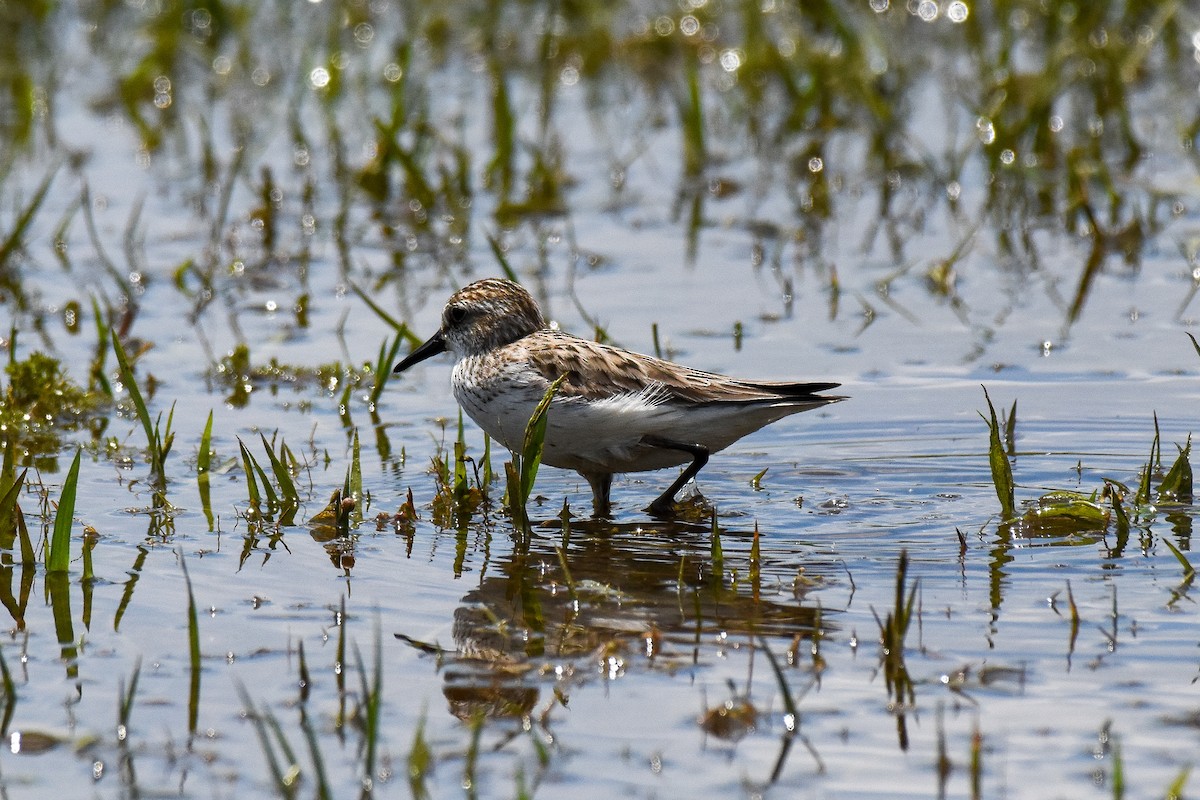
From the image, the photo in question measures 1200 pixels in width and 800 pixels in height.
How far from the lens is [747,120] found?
1307 centimetres

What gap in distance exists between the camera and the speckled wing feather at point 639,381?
6.91m

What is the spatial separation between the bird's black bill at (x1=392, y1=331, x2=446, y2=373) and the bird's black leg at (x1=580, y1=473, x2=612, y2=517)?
113 centimetres

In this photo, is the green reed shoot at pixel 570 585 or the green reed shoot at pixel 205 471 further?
the green reed shoot at pixel 205 471

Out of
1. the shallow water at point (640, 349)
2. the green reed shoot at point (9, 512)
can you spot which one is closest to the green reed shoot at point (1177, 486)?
the shallow water at point (640, 349)

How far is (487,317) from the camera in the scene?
775 cm

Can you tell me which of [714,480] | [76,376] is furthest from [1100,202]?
[76,376]

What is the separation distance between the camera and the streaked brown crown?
7734mm

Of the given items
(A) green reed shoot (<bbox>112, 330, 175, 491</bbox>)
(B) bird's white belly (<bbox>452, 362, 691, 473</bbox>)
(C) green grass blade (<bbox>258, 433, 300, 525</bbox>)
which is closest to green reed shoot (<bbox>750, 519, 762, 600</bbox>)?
(B) bird's white belly (<bbox>452, 362, 691, 473</bbox>)

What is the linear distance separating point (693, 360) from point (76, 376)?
3134 millimetres

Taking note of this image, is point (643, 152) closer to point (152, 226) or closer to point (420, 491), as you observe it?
point (152, 226)

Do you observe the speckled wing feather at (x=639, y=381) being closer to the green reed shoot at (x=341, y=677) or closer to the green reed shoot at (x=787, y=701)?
the green reed shoot at (x=341, y=677)

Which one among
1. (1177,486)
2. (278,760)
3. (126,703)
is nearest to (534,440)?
(278,760)

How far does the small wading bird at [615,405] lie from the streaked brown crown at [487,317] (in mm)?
384

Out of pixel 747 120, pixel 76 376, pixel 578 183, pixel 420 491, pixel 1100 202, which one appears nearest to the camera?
pixel 420 491
